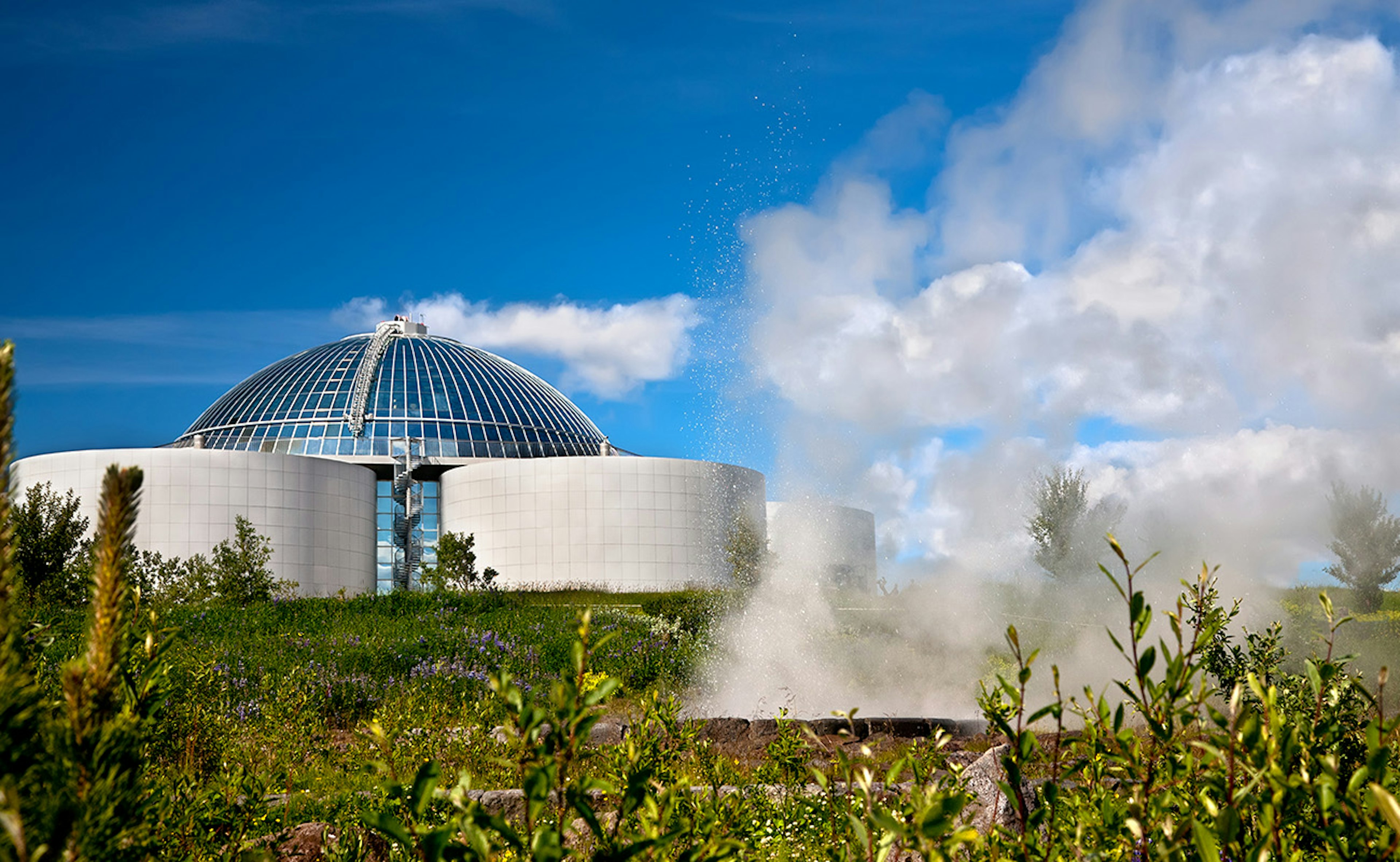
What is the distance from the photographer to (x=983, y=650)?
1359cm

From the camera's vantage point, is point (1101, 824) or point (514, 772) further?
point (514, 772)

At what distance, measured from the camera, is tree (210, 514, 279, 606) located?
25.0 m

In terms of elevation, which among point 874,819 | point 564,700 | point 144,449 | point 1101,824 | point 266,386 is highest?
point 266,386

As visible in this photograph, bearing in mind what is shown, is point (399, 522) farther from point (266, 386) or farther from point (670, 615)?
point (670, 615)

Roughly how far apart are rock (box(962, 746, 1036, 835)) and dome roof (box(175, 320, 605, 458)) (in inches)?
1669

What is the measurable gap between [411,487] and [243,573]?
57.4 feet

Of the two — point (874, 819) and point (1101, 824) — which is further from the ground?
point (874, 819)

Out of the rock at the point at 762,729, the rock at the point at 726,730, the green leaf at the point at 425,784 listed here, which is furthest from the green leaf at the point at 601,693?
the rock at the point at 762,729

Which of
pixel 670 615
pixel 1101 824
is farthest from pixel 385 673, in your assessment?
pixel 1101 824

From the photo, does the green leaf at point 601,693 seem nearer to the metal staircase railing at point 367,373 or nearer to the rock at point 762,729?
the rock at point 762,729

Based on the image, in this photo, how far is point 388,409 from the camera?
1850 inches

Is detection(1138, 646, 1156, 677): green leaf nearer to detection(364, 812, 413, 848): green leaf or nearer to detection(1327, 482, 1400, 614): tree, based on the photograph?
detection(364, 812, 413, 848): green leaf

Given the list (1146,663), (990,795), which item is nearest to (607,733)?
(990,795)

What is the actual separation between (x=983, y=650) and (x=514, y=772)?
29.9 feet
